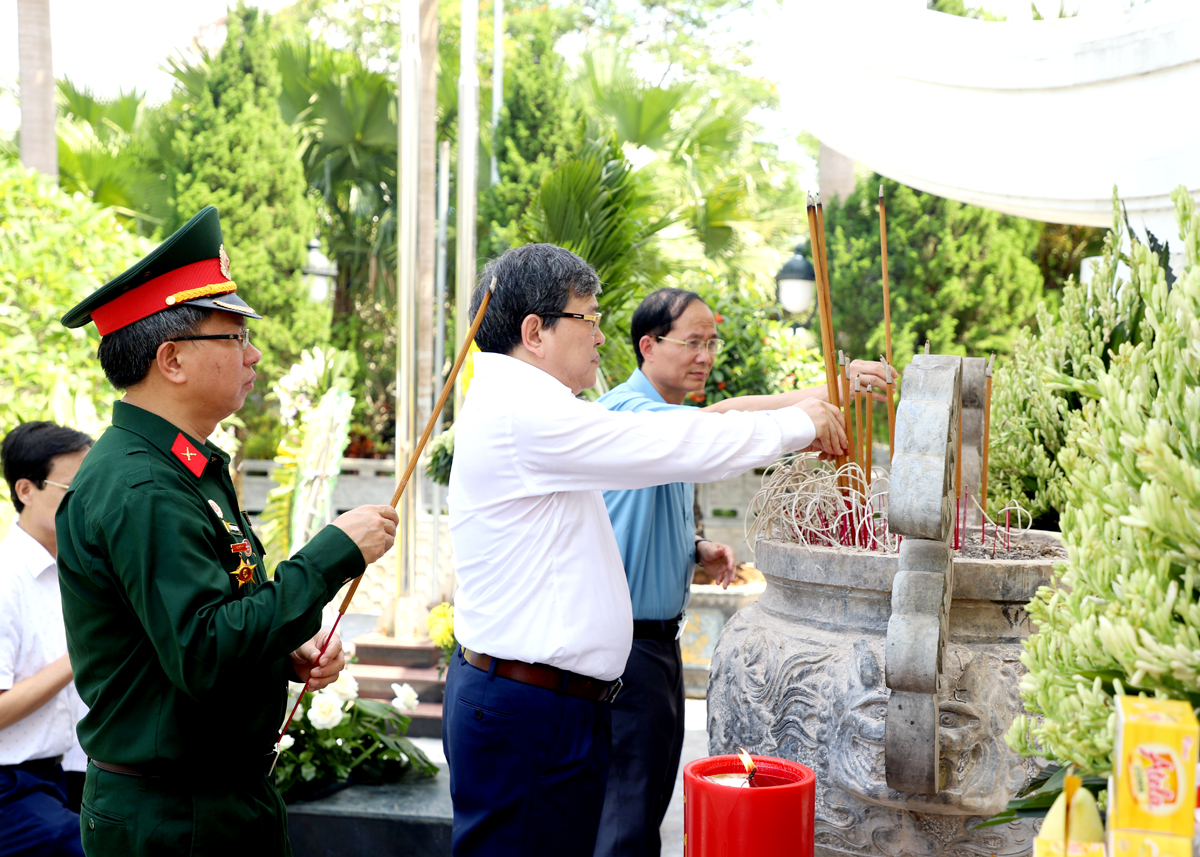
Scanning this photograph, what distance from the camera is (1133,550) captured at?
2.85ft

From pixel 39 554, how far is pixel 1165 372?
7.61 ft

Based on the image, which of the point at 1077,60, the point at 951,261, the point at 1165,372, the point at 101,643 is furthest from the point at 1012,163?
the point at 951,261

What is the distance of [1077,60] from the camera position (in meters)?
3.43

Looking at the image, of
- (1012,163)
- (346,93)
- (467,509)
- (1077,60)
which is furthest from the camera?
(346,93)

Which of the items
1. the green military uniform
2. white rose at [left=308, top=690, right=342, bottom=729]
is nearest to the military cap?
the green military uniform

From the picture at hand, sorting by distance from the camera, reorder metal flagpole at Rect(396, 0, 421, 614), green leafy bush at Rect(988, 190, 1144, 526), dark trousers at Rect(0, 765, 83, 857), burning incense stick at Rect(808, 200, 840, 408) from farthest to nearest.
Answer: metal flagpole at Rect(396, 0, 421, 614), green leafy bush at Rect(988, 190, 1144, 526), dark trousers at Rect(0, 765, 83, 857), burning incense stick at Rect(808, 200, 840, 408)

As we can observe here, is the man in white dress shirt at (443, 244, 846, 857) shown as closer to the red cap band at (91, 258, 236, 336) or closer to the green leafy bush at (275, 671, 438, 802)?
the red cap band at (91, 258, 236, 336)

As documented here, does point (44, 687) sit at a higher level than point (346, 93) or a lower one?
lower

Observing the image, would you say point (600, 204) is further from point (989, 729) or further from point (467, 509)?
point (989, 729)

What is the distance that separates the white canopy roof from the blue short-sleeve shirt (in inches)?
74.3

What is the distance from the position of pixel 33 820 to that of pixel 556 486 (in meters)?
1.41

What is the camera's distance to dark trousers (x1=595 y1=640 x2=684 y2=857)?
2.37 metres

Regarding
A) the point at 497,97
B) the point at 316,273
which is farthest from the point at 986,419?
the point at 497,97

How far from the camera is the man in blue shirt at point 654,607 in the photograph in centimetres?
238
